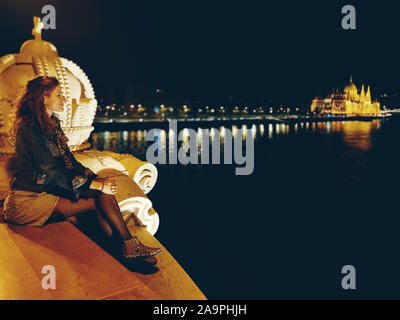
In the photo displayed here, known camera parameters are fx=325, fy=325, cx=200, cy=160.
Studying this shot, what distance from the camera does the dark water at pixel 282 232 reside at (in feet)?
21.1

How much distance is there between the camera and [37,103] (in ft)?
9.02

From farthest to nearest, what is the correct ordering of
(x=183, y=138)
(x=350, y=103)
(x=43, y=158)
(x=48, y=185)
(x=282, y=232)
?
(x=350, y=103)
(x=183, y=138)
(x=282, y=232)
(x=48, y=185)
(x=43, y=158)

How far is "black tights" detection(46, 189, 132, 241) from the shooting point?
109 inches

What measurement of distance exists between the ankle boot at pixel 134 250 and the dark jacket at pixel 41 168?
0.59 meters

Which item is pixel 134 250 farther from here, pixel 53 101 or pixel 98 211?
pixel 53 101

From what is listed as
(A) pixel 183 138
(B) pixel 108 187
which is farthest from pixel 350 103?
(B) pixel 108 187

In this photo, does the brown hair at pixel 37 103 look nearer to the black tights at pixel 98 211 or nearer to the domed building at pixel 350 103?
the black tights at pixel 98 211

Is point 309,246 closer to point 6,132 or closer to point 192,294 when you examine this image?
point 192,294

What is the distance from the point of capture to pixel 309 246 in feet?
25.9

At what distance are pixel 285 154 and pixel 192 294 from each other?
2383 centimetres

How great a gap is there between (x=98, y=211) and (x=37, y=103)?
1.05m

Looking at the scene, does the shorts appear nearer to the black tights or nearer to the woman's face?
the black tights

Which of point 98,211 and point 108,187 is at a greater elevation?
point 108,187

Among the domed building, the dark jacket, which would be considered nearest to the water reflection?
the dark jacket
